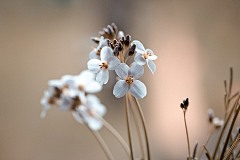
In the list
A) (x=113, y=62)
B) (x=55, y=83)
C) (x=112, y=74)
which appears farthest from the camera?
(x=112, y=74)

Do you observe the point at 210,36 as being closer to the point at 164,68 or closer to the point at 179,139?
the point at 164,68

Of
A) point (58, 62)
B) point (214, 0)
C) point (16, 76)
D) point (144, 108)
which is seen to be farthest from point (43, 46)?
point (214, 0)

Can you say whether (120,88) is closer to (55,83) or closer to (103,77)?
(103,77)

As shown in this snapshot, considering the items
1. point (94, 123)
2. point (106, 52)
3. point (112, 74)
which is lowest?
point (94, 123)

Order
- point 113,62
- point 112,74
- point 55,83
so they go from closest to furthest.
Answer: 1. point 113,62
2. point 55,83
3. point 112,74

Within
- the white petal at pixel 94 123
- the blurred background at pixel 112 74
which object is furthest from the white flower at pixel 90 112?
the blurred background at pixel 112 74

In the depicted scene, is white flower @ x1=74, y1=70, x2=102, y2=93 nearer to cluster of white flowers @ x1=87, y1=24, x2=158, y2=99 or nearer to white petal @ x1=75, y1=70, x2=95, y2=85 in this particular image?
white petal @ x1=75, y1=70, x2=95, y2=85

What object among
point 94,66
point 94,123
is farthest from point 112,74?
point 94,66

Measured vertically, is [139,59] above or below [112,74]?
below

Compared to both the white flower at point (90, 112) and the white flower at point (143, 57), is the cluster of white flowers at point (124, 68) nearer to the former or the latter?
the white flower at point (143, 57)
